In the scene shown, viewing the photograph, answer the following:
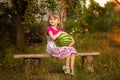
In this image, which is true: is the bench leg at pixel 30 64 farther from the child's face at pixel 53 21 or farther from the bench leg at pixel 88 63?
the bench leg at pixel 88 63

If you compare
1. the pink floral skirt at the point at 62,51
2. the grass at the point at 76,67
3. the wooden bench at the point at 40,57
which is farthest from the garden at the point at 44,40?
the pink floral skirt at the point at 62,51

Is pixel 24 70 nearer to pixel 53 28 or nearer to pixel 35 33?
pixel 53 28

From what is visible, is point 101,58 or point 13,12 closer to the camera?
point 101,58

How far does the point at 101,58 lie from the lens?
11.7m

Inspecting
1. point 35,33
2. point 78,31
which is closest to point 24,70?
point 78,31

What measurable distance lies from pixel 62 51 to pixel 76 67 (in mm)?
1206

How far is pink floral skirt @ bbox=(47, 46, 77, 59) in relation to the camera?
30.5 feet

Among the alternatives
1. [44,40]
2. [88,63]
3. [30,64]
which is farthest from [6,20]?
[88,63]

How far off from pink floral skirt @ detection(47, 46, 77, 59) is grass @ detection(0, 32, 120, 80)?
0.44 meters

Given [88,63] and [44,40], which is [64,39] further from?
[44,40]

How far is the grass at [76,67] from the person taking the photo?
9.06 meters

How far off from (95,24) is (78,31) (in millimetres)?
3983

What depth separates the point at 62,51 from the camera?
935cm

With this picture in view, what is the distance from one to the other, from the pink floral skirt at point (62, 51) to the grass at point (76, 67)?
1.45ft
